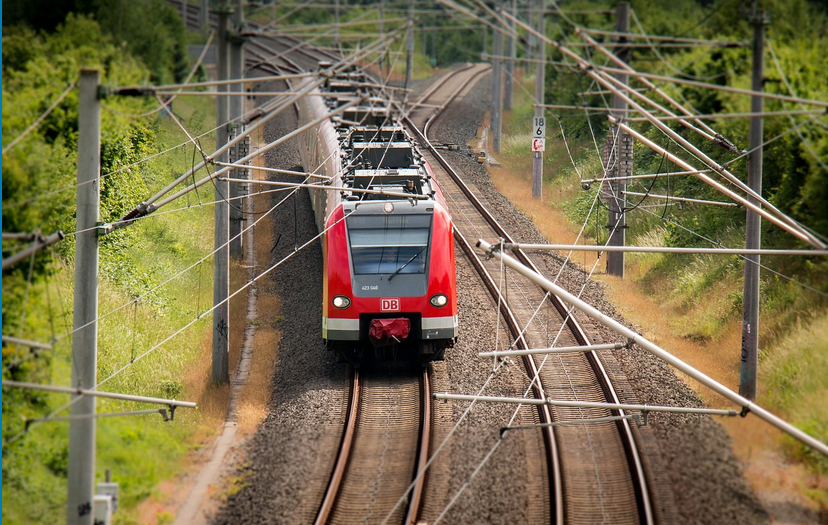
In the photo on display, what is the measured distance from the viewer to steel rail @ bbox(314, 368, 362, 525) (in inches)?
462

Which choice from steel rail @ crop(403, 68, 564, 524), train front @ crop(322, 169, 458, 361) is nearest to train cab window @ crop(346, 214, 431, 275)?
train front @ crop(322, 169, 458, 361)

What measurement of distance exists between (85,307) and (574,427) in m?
7.87

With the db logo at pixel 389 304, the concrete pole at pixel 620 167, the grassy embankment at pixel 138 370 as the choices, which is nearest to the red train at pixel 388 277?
the db logo at pixel 389 304

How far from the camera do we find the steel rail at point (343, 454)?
38.5 feet

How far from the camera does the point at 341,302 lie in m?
15.5

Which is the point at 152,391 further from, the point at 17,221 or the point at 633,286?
the point at 633,286

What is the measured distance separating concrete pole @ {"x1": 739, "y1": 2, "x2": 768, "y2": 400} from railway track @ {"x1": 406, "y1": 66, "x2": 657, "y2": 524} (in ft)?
7.46

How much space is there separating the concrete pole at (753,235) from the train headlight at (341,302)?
6.77 meters

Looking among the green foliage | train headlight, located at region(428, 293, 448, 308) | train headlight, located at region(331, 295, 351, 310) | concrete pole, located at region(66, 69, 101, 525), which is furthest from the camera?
train headlight, located at region(428, 293, 448, 308)

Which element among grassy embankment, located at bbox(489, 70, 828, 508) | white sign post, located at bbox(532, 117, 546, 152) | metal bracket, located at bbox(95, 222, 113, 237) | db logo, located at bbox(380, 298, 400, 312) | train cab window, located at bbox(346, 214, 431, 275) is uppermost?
white sign post, located at bbox(532, 117, 546, 152)

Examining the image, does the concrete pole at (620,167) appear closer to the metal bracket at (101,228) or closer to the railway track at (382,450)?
the railway track at (382,450)

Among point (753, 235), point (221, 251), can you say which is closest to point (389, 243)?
point (221, 251)

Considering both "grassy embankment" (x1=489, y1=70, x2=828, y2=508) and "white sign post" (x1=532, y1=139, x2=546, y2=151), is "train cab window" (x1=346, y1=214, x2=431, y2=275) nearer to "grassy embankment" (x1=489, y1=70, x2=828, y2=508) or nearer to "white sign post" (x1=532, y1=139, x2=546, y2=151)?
"grassy embankment" (x1=489, y1=70, x2=828, y2=508)

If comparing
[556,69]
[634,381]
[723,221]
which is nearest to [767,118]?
[634,381]
